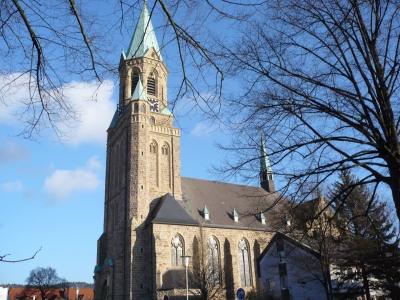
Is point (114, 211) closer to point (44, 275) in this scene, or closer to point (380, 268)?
point (380, 268)

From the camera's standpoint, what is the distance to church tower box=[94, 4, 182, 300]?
30.5m

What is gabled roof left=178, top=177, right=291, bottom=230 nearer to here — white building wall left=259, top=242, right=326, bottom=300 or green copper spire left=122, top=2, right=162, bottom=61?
white building wall left=259, top=242, right=326, bottom=300

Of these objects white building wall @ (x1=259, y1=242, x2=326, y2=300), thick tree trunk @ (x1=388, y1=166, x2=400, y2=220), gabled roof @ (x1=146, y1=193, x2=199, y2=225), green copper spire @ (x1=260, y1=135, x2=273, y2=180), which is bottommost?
white building wall @ (x1=259, y1=242, x2=326, y2=300)

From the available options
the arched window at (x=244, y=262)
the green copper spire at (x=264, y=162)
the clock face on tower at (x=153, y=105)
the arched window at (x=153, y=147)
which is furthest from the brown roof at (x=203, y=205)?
the green copper spire at (x=264, y=162)

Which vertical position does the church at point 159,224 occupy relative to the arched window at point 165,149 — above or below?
below

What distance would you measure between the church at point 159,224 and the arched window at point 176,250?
0.08 metres

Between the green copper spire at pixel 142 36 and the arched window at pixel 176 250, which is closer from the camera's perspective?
the green copper spire at pixel 142 36

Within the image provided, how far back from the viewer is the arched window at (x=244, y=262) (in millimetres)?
34844

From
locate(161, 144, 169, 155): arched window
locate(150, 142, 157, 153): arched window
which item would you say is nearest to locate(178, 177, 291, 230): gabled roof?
locate(161, 144, 169, 155): arched window

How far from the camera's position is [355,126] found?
6.67 m

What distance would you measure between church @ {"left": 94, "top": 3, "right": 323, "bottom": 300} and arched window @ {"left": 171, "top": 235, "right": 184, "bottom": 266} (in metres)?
0.08

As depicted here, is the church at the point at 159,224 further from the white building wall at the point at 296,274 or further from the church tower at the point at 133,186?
the white building wall at the point at 296,274

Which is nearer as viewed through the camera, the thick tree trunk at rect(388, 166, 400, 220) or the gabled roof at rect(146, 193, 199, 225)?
the thick tree trunk at rect(388, 166, 400, 220)

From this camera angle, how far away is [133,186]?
1294 inches
